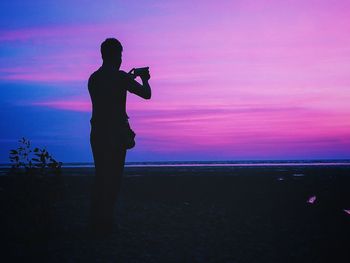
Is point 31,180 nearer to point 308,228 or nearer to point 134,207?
point 134,207

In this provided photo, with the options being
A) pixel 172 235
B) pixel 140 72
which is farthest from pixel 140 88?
pixel 172 235

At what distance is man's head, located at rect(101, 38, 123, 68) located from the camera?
22.2 ft

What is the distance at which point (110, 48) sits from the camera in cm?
681

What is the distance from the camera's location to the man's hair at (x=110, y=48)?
678 centimetres

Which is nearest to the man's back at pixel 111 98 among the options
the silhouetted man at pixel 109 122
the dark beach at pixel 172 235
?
the silhouetted man at pixel 109 122

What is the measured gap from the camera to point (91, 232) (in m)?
6.96

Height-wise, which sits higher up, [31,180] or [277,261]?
[31,180]

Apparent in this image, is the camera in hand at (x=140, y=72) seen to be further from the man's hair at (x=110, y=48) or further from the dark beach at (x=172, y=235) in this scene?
the dark beach at (x=172, y=235)

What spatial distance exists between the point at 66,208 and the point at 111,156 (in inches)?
175

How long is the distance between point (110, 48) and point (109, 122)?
127 centimetres

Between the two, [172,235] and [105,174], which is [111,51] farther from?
[172,235]

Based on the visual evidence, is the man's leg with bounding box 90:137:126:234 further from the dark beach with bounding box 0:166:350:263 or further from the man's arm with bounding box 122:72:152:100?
the man's arm with bounding box 122:72:152:100

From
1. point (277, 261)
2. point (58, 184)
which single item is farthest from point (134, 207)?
point (277, 261)

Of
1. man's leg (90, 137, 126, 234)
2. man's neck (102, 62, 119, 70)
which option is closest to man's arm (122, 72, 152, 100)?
man's neck (102, 62, 119, 70)
